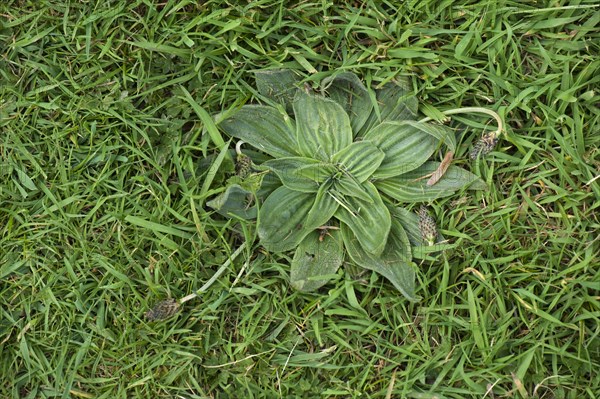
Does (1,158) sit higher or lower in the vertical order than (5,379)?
higher

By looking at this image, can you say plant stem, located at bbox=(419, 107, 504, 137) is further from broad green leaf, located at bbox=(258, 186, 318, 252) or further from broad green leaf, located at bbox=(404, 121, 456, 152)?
broad green leaf, located at bbox=(258, 186, 318, 252)

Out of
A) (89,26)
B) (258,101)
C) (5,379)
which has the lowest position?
(5,379)

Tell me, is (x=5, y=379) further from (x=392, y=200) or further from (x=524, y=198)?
(x=524, y=198)

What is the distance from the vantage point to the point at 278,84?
2.16 meters

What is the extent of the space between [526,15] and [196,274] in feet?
4.21

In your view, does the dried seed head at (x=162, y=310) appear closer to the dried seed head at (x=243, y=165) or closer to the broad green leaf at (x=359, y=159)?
the dried seed head at (x=243, y=165)

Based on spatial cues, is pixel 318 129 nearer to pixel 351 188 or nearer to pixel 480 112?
pixel 351 188

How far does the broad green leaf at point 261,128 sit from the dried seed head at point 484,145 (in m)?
0.55

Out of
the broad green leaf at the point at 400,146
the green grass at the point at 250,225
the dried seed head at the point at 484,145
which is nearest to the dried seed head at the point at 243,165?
the green grass at the point at 250,225

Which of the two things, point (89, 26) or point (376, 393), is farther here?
point (89, 26)

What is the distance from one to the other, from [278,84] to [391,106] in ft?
1.18

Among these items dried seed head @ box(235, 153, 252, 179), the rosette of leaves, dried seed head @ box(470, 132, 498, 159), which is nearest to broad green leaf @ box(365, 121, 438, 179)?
the rosette of leaves

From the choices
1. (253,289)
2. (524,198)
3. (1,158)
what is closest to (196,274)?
(253,289)

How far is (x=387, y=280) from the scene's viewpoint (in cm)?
214
